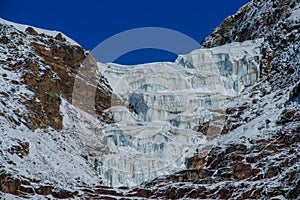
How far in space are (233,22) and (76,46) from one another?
40.3m

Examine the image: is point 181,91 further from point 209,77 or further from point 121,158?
point 121,158

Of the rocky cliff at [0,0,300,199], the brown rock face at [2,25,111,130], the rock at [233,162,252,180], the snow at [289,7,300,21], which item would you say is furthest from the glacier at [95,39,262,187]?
the rock at [233,162,252,180]

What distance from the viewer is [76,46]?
14375 cm

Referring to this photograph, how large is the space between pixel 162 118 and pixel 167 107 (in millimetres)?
2268

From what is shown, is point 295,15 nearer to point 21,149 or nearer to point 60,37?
point 60,37

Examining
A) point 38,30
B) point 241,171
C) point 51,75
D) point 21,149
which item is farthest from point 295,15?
point 21,149

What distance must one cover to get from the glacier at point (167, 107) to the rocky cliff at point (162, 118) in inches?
8.2

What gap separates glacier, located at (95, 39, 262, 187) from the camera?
4353 inches

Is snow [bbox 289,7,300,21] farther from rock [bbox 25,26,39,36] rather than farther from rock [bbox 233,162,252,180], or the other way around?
rock [bbox 233,162,252,180]

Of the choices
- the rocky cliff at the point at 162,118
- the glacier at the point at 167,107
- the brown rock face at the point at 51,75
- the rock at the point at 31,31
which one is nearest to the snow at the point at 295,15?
the rocky cliff at the point at 162,118

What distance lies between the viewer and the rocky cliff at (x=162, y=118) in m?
91.4

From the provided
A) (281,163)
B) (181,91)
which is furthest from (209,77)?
(281,163)

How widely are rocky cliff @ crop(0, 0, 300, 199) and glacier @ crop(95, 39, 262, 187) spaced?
0.21 metres

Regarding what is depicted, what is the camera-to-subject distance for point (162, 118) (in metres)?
130
